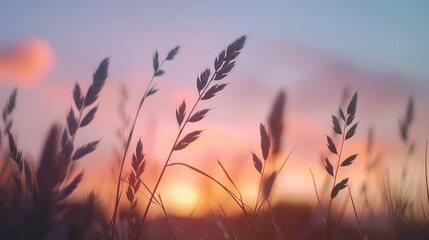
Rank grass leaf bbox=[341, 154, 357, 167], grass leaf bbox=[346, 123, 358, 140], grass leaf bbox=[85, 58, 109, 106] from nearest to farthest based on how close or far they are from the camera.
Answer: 1. grass leaf bbox=[85, 58, 109, 106]
2. grass leaf bbox=[341, 154, 357, 167]
3. grass leaf bbox=[346, 123, 358, 140]

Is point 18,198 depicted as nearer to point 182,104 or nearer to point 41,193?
point 41,193

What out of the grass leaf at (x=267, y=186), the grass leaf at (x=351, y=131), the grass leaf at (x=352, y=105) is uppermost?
the grass leaf at (x=352, y=105)

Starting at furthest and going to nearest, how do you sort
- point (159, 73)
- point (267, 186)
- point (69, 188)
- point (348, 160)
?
point (267, 186)
point (348, 160)
point (159, 73)
point (69, 188)

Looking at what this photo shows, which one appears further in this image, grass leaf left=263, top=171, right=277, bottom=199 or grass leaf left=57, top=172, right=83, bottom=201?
grass leaf left=263, top=171, right=277, bottom=199

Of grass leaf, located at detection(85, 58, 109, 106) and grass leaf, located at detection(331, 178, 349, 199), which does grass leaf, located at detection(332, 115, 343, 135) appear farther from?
grass leaf, located at detection(85, 58, 109, 106)

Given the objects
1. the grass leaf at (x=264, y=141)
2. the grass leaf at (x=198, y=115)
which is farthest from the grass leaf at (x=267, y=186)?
the grass leaf at (x=198, y=115)

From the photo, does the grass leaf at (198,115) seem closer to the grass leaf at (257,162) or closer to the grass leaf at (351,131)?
the grass leaf at (257,162)

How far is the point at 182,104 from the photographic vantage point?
1635 millimetres

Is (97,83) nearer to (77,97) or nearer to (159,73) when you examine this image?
(77,97)

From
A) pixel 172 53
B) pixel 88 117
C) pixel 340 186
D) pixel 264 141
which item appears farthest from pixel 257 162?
pixel 88 117

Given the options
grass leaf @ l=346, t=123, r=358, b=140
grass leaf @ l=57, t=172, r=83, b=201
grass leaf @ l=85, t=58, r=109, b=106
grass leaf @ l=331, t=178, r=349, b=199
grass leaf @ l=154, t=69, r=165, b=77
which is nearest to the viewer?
grass leaf @ l=57, t=172, r=83, b=201

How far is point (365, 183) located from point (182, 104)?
1.57 m

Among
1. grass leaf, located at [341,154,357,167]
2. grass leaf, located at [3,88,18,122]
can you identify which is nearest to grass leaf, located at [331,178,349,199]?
grass leaf, located at [341,154,357,167]

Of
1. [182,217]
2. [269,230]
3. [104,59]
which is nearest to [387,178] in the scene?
[269,230]
